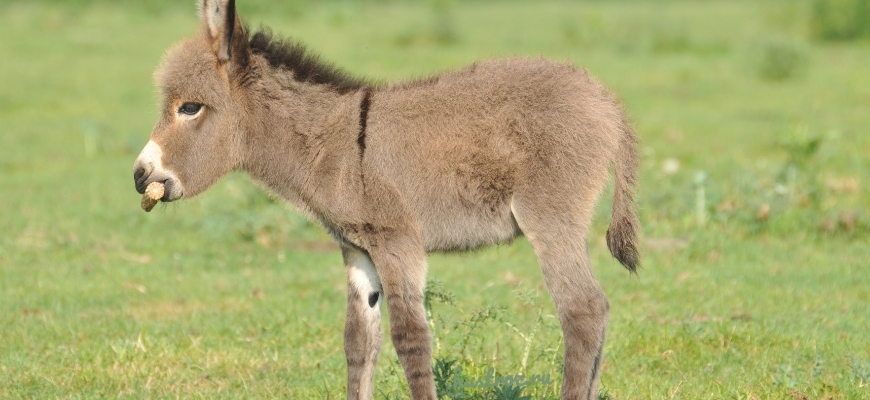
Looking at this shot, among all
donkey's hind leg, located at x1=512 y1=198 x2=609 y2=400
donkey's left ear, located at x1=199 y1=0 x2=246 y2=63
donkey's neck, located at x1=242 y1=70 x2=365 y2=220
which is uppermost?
donkey's left ear, located at x1=199 y1=0 x2=246 y2=63

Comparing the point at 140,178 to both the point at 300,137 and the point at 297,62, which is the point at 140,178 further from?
the point at 297,62

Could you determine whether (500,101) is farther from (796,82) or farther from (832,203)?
(796,82)

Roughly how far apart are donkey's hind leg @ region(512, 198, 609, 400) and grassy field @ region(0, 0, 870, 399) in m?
0.67

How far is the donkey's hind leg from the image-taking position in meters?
4.99

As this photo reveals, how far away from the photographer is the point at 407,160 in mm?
5086

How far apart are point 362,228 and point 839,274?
5.05m

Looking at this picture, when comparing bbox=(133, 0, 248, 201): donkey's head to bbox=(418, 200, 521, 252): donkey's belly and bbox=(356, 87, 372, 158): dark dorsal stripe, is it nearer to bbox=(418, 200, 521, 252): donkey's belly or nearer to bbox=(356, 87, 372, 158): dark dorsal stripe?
bbox=(356, 87, 372, 158): dark dorsal stripe

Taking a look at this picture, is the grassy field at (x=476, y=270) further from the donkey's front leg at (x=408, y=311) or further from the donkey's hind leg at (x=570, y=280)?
the donkey's hind leg at (x=570, y=280)

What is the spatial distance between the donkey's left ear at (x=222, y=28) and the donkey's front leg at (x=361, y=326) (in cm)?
118

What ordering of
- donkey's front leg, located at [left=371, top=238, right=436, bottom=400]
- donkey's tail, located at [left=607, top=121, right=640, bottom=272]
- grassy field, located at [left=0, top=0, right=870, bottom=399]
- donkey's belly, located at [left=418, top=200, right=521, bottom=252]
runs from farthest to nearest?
grassy field, located at [left=0, top=0, right=870, bottom=399], donkey's tail, located at [left=607, top=121, right=640, bottom=272], donkey's belly, located at [left=418, top=200, right=521, bottom=252], donkey's front leg, located at [left=371, top=238, right=436, bottom=400]

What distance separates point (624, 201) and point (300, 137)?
1683mm

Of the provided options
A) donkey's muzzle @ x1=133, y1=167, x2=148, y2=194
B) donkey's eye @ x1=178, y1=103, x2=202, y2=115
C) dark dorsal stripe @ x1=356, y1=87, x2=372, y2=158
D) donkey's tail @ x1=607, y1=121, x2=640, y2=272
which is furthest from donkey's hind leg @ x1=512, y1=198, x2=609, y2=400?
donkey's muzzle @ x1=133, y1=167, x2=148, y2=194

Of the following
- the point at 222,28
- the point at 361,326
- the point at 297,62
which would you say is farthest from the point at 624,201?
the point at 222,28

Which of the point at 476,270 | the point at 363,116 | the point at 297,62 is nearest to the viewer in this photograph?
the point at 363,116
